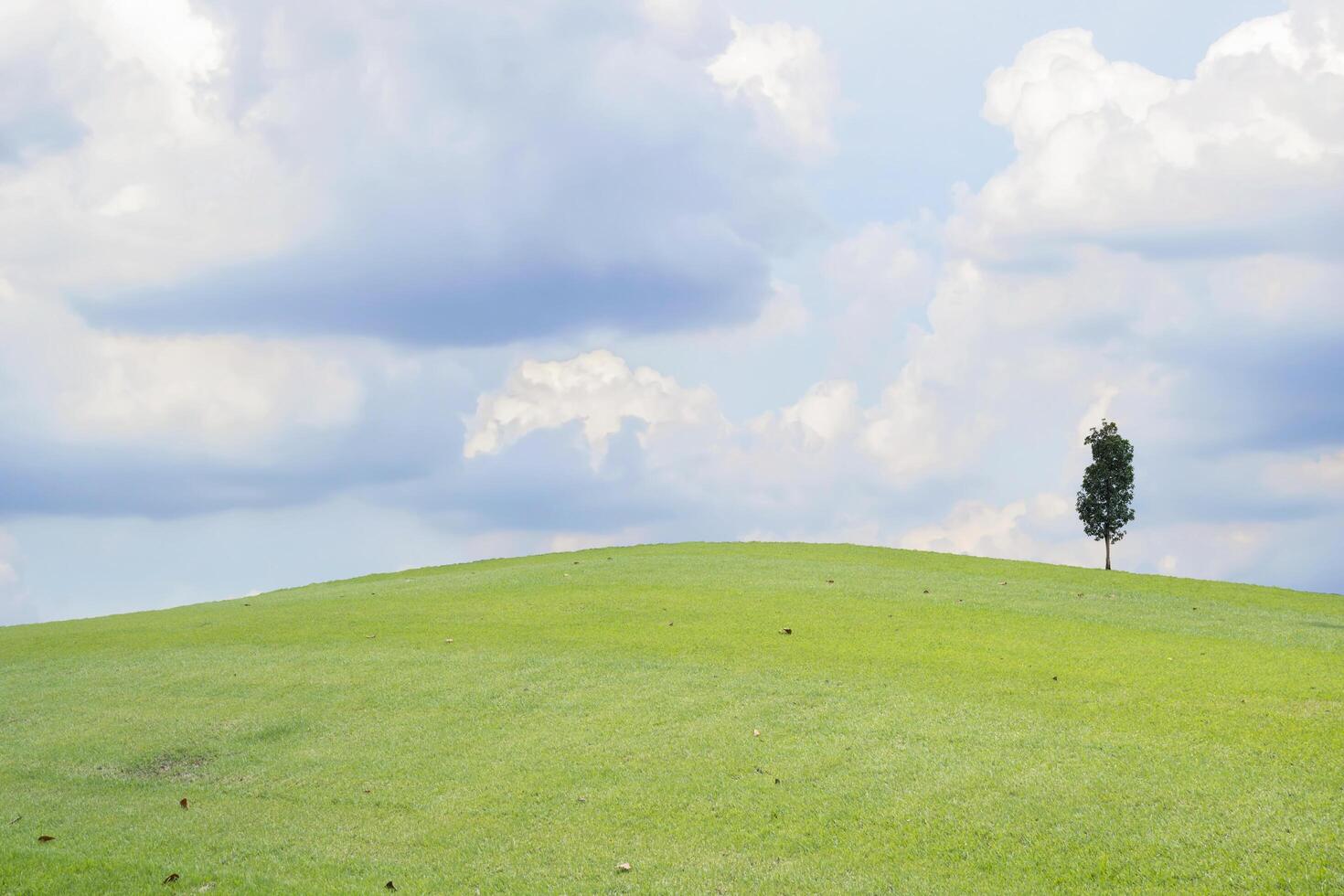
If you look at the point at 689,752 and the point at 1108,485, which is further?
the point at 1108,485

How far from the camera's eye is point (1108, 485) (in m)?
49.9

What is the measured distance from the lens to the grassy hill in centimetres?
1062

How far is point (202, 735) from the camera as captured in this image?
53.9 feet

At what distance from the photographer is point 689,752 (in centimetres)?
1373

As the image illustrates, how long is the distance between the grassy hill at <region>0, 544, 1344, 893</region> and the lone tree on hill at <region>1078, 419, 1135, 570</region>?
985 inches

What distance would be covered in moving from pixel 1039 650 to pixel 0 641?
26048 mm

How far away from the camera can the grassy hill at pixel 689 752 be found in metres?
10.6

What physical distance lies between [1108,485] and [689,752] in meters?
41.9

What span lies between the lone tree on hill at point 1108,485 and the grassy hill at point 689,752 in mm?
25031

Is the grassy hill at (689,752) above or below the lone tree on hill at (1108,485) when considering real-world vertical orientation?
below

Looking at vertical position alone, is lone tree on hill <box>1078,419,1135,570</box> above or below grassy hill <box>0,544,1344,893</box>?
above

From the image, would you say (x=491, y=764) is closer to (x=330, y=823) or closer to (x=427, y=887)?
(x=330, y=823)

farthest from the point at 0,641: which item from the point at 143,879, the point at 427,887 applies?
the point at 427,887

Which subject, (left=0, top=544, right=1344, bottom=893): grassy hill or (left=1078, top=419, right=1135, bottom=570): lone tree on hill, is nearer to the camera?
(left=0, top=544, right=1344, bottom=893): grassy hill
